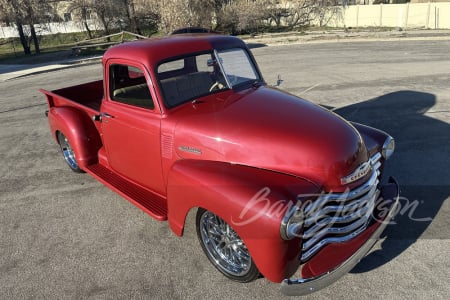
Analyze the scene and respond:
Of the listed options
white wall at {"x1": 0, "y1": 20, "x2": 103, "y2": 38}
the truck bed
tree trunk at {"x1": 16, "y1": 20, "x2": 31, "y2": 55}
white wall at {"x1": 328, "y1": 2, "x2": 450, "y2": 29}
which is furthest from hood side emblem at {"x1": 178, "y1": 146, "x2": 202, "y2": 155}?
white wall at {"x1": 0, "y1": 20, "x2": 103, "y2": 38}

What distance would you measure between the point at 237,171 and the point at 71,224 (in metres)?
2.47

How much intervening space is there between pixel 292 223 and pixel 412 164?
3.42 m

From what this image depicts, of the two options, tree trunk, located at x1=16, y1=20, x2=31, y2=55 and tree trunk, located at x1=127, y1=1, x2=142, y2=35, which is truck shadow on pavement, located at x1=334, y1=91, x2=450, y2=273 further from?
tree trunk, located at x1=127, y1=1, x2=142, y2=35

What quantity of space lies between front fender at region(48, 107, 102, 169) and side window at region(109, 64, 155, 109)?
938 millimetres

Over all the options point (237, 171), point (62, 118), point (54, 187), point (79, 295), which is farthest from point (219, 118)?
point (54, 187)

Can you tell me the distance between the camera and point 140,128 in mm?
3838

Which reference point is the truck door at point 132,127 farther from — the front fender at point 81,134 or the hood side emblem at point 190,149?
the front fender at point 81,134

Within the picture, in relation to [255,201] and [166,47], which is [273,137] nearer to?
[255,201]

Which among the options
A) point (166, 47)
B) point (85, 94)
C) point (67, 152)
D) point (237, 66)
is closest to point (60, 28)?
point (85, 94)

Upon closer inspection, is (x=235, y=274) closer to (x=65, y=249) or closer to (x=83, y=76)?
(x=65, y=249)

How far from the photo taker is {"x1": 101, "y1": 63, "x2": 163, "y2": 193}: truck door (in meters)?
3.76

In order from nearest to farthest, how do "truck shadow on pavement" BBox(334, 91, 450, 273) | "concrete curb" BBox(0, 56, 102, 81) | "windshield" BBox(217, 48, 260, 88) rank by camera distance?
1. "truck shadow on pavement" BBox(334, 91, 450, 273)
2. "windshield" BBox(217, 48, 260, 88)
3. "concrete curb" BBox(0, 56, 102, 81)

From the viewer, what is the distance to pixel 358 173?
3031 mm

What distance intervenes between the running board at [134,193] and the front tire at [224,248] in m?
0.52
